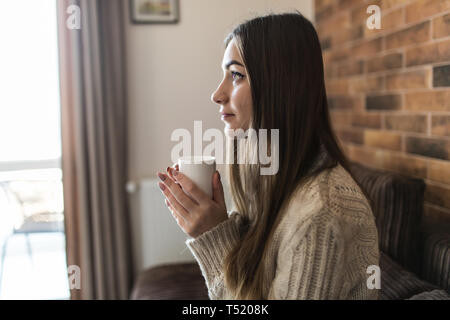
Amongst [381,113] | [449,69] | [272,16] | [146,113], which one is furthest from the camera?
[146,113]

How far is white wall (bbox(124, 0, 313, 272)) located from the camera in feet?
4.53

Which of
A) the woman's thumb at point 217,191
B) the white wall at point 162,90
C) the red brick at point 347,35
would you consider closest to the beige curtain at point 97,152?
the white wall at point 162,90

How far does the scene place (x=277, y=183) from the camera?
0.74 m

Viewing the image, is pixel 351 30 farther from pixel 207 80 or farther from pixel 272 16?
pixel 272 16

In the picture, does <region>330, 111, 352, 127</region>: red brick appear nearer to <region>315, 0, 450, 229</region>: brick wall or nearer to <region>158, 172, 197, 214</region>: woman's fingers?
<region>315, 0, 450, 229</region>: brick wall

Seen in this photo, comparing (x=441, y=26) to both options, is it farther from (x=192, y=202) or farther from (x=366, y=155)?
(x=192, y=202)

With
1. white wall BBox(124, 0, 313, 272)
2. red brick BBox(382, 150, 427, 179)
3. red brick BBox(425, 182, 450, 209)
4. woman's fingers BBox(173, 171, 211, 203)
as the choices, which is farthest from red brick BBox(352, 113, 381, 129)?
woman's fingers BBox(173, 171, 211, 203)

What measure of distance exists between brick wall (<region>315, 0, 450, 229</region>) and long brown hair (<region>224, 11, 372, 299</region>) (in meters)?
0.61

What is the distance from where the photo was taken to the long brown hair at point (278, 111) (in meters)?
0.72

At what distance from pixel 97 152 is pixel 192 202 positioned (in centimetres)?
127
